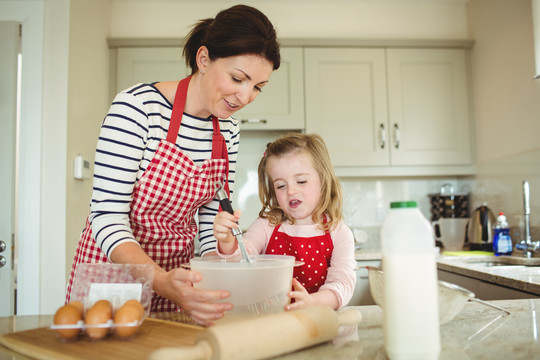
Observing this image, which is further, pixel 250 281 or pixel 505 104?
pixel 505 104

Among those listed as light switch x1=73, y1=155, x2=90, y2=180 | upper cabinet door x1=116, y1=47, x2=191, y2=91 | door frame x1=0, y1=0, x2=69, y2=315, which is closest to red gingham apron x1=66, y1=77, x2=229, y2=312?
door frame x1=0, y1=0, x2=69, y2=315

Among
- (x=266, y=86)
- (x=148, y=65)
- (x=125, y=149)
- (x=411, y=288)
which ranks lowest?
A: (x=411, y=288)

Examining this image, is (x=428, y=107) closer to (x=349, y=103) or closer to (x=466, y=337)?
(x=349, y=103)

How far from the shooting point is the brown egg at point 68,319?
0.66 meters

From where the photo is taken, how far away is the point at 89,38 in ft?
7.97

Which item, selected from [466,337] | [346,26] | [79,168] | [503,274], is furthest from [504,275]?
[346,26]

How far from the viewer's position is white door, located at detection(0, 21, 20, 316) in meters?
1.95

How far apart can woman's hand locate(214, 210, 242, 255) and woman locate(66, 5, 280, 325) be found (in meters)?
0.15

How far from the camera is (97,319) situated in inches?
26.0

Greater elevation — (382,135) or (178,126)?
(382,135)

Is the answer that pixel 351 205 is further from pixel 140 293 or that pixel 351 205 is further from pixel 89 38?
pixel 140 293

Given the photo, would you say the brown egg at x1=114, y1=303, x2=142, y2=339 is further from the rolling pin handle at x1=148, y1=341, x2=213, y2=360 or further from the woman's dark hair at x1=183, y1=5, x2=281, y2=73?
the woman's dark hair at x1=183, y1=5, x2=281, y2=73

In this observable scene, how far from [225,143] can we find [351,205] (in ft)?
6.68

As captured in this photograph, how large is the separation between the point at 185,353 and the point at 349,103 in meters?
2.55
